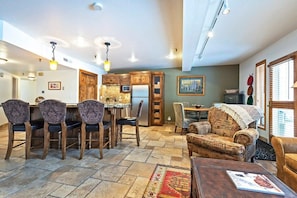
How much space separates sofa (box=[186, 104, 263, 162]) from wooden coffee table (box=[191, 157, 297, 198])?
0.80m

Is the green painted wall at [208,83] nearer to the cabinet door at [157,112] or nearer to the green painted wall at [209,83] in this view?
the green painted wall at [209,83]

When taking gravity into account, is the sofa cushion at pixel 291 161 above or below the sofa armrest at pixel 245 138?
below

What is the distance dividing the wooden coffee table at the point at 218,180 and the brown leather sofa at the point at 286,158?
57cm

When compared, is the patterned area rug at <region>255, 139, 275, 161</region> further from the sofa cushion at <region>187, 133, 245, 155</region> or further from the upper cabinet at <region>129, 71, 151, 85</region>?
the upper cabinet at <region>129, 71, 151, 85</region>

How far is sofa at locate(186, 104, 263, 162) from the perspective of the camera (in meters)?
2.19

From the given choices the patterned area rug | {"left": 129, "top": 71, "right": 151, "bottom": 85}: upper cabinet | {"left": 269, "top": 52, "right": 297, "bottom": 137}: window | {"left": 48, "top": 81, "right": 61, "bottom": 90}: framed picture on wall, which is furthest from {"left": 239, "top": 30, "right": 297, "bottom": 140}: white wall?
{"left": 48, "top": 81, "right": 61, "bottom": 90}: framed picture on wall

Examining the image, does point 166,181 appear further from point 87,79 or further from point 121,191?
point 87,79

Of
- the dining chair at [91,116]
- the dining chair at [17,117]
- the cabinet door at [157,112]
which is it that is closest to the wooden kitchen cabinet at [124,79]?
the cabinet door at [157,112]

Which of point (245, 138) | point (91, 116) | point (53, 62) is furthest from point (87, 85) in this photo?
point (245, 138)

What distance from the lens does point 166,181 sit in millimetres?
1938

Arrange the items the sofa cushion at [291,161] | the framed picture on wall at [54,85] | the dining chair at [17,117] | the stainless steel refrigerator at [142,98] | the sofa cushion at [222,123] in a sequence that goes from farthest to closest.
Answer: the stainless steel refrigerator at [142,98] < the framed picture on wall at [54,85] < the sofa cushion at [222,123] < the dining chair at [17,117] < the sofa cushion at [291,161]

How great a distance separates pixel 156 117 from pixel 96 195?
14.7ft

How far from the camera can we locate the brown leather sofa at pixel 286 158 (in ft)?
5.24

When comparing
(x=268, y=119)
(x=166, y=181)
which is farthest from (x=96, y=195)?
(x=268, y=119)
